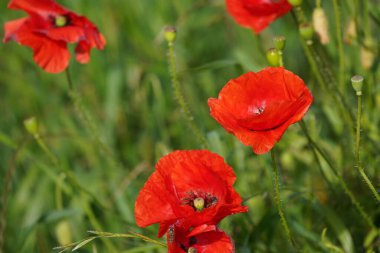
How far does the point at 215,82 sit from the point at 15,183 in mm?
972

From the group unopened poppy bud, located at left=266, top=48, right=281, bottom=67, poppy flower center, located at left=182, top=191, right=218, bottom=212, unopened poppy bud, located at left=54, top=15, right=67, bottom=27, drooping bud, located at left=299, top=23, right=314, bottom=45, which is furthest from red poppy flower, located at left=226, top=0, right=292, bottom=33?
poppy flower center, located at left=182, top=191, right=218, bottom=212

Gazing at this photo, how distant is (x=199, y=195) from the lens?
1790 millimetres

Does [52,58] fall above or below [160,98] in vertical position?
above

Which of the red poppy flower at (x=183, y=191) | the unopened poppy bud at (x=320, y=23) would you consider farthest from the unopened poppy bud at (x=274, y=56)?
the unopened poppy bud at (x=320, y=23)

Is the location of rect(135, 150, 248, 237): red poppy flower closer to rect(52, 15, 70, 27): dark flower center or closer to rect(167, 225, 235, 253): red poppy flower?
rect(167, 225, 235, 253): red poppy flower

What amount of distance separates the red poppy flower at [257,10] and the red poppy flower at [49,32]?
406 millimetres

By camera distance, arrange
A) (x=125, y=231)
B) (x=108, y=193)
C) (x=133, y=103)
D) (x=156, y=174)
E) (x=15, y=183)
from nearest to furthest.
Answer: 1. (x=156, y=174)
2. (x=125, y=231)
3. (x=108, y=193)
4. (x=15, y=183)
5. (x=133, y=103)

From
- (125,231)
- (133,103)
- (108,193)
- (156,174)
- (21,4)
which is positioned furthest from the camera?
(133,103)

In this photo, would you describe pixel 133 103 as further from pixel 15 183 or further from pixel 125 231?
pixel 125 231

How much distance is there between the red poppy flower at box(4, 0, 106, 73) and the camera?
2248 mm

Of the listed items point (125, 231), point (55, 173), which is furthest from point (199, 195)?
point (55, 173)

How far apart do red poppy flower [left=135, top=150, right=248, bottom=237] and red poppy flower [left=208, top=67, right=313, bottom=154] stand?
0.08 m

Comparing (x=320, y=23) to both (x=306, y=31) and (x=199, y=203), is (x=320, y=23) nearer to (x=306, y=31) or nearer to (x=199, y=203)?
(x=306, y=31)

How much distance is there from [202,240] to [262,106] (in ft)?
1.07
